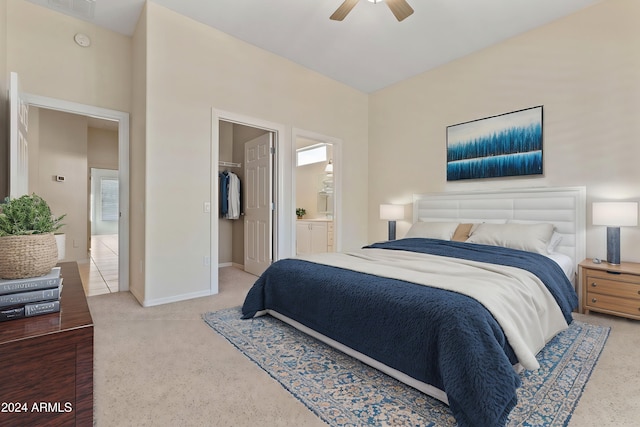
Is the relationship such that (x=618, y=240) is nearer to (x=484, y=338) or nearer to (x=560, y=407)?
(x=560, y=407)

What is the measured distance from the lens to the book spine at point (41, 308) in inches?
41.3

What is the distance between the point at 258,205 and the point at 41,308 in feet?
11.5

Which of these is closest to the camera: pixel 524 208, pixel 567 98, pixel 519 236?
pixel 519 236

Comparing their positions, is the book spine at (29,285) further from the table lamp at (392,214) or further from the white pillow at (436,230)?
the table lamp at (392,214)

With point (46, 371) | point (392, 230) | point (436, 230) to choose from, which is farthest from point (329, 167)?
point (46, 371)

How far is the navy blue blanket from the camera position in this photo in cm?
129

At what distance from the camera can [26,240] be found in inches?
42.7

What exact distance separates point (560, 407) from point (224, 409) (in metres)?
1.66

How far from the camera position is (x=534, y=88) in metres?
3.45

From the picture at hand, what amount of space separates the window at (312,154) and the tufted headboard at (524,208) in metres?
2.85

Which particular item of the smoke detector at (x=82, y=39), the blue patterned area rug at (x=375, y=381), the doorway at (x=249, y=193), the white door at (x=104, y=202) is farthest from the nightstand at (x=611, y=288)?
the white door at (x=104, y=202)

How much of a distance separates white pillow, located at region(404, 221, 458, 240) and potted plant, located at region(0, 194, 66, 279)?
11.3ft

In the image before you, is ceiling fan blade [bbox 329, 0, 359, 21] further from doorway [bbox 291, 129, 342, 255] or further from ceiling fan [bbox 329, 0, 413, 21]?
doorway [bbox 291, 129, 342, 255]

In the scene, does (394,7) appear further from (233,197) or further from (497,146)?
(233,197)
